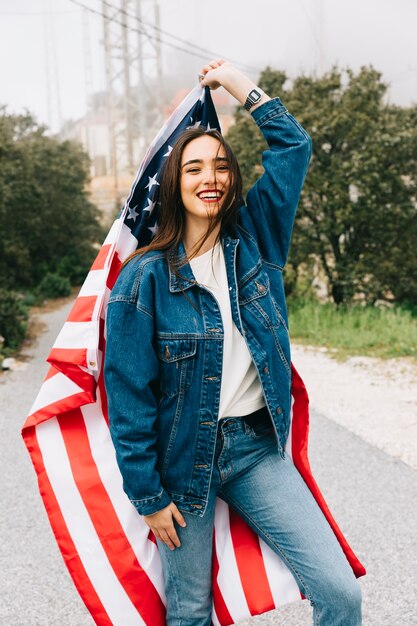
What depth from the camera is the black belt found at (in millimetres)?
2037

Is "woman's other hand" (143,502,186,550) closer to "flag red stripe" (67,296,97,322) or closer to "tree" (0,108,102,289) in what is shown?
"flag red stripe" (67,296,97,322)

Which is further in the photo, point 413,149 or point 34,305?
point 34,305

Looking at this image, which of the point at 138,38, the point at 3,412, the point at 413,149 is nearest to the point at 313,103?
the point at 413,149

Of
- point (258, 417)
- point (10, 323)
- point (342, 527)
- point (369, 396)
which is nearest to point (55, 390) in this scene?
point (258, 417)

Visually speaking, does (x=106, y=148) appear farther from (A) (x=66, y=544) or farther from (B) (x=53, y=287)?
(A) (x=66, y=544)

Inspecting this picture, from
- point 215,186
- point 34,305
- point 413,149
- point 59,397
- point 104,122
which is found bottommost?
point 34,305

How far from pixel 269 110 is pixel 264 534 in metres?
1.42

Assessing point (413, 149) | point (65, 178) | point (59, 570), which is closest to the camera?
point (59, 570)

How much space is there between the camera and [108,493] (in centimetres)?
230

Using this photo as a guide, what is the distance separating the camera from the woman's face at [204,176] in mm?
2045

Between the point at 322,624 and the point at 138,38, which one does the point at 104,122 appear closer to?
the point at 138,38

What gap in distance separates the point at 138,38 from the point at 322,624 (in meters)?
39.0

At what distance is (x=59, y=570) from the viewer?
3592 millimetres

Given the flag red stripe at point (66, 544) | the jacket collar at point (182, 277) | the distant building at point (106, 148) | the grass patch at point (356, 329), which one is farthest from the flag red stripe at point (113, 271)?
the distant building at point (106, 148)
